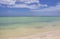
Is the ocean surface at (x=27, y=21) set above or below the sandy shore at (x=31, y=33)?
above

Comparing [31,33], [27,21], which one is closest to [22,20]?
[27,21]

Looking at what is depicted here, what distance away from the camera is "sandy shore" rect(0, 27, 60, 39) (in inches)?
48.0

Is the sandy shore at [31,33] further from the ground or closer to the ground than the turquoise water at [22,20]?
closer to the ground

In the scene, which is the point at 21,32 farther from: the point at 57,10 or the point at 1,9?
→ the point at 57,10

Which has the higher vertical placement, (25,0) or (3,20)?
(25,0)

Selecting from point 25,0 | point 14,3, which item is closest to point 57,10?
point 25,0

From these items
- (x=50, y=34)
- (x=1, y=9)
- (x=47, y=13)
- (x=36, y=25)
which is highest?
(x=1, y=9)

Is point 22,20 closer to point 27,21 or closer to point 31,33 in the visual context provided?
point 27,21

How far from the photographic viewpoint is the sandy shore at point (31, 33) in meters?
1.22

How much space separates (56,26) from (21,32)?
1.31ft

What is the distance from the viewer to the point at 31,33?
123 centimetres

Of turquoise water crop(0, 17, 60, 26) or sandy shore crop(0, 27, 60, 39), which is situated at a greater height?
turquoise water crop(0, 17, 60, 26)

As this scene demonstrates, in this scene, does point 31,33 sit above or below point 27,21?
below

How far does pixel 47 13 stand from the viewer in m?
1.23
